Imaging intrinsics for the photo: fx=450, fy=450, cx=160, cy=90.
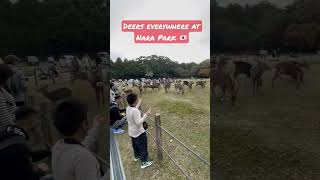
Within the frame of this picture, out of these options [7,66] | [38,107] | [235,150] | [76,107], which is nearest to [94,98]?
[38,107]

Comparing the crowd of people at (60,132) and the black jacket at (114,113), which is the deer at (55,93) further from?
the black jacket at (114,113)

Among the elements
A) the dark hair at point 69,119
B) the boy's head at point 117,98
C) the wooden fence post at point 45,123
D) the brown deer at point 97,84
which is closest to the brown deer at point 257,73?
the boy's head at point 117,98

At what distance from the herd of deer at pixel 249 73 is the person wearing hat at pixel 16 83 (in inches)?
54.4

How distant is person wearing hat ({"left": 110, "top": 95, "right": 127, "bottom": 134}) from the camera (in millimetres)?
3180

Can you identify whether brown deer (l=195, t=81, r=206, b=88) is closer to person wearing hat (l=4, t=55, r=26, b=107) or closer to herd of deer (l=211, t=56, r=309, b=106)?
herd of deer (l=211, t=56, r=309, b=106)

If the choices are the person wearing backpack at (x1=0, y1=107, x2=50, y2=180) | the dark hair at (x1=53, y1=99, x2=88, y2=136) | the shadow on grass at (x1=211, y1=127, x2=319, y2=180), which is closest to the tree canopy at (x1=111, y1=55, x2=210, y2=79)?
the shadow on grass at (x1=211, y1=127, x2=319, y2=180)

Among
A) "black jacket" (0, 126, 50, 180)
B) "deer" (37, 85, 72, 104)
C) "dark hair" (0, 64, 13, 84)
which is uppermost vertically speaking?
"dark hair" (0, 64, 13, 84)

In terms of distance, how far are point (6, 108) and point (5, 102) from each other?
0.04 metres

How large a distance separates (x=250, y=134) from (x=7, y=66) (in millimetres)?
1845

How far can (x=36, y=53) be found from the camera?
3285 mm

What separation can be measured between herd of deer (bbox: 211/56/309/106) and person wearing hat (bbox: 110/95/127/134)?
68cm

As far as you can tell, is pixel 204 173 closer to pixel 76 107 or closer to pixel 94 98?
pixel 94 98

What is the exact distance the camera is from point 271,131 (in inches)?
132

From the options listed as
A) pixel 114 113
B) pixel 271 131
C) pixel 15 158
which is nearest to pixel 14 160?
pixel 15 158
